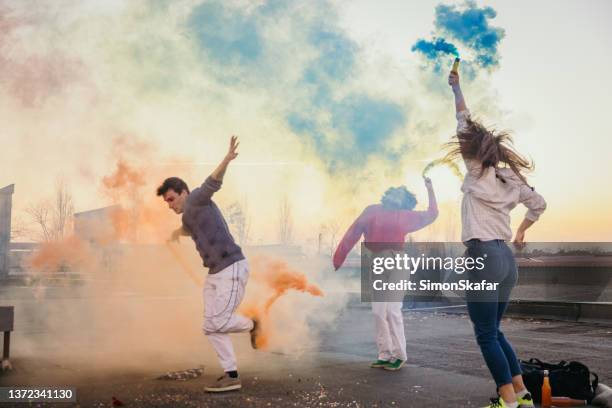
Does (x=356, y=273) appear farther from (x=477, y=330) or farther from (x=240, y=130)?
(x=477, y=330)

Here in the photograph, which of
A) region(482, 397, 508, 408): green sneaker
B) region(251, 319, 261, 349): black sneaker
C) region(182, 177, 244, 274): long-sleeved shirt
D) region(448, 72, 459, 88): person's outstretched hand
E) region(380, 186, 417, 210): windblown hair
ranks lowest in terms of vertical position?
region(482, 397, 508, 408): green sneaker

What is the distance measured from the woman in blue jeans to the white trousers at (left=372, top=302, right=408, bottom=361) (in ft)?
7.23

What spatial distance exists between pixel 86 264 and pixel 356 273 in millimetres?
12048

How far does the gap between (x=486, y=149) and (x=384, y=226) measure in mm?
2549

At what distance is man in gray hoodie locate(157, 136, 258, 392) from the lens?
543 cm

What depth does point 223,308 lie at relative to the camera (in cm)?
550

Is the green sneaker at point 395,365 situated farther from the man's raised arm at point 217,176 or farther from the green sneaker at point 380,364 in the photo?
the man's raised arm at point 217,176

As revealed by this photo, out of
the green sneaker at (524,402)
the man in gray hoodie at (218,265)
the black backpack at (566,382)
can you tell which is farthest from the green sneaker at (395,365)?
the green sneaker at (524,402)

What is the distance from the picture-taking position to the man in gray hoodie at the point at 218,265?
17.8ft

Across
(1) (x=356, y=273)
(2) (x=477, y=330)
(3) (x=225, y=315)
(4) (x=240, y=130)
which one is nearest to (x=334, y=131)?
(4) (x=240, y=130)

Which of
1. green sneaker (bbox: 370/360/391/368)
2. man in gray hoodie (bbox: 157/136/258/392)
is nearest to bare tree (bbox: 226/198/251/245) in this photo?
green sneaker (bbox: 370/360/391/368)

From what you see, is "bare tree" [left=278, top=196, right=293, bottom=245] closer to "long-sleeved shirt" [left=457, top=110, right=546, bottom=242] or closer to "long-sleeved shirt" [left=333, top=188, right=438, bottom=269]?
"long-sleeved shirt" [left=333, top=188, right=438, bottom=269]

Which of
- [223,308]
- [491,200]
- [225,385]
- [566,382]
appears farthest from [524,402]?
[223,308]

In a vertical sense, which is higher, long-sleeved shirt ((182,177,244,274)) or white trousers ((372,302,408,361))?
long-sleeved shirt ((182,177,244,274))
